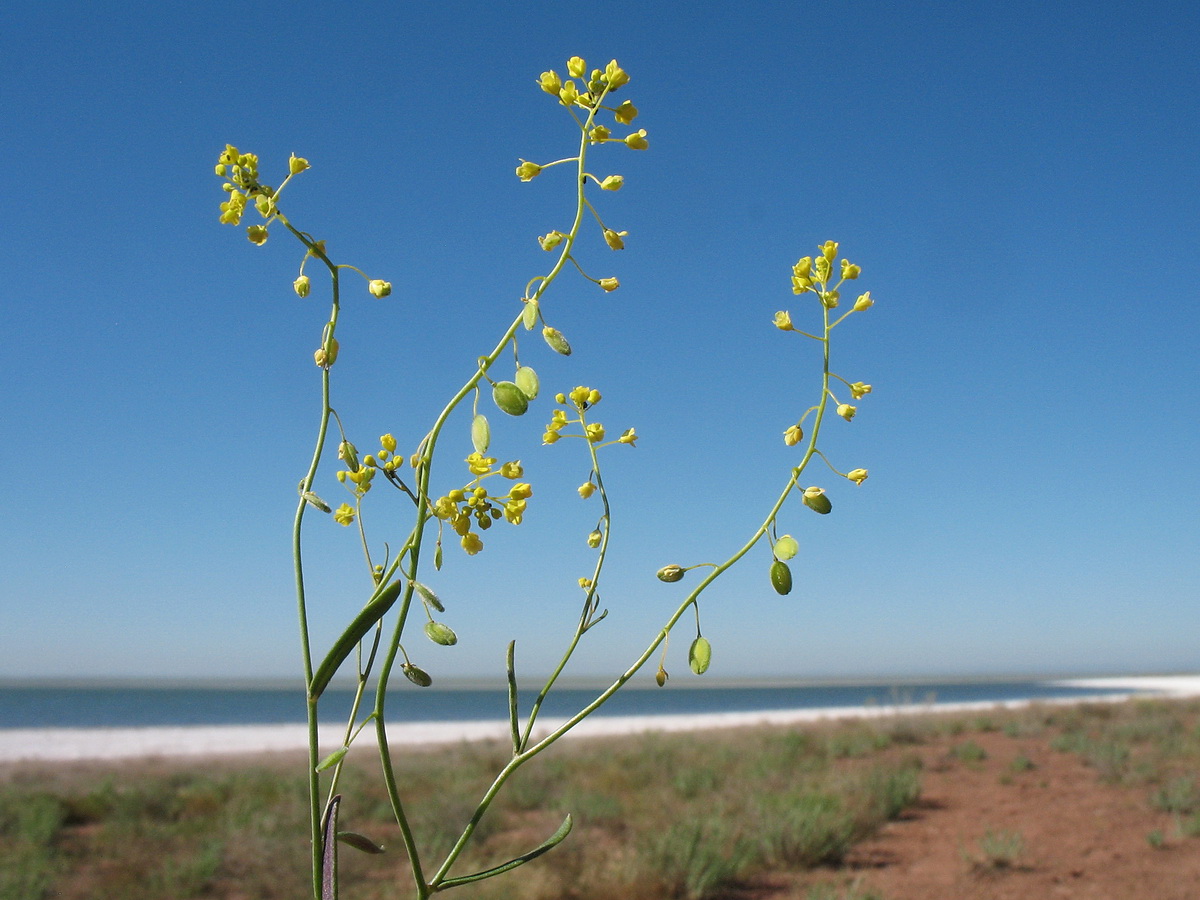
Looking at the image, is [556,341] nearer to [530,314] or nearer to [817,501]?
[530,314]

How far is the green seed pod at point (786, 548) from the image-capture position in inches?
30.2

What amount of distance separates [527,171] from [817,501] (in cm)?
39

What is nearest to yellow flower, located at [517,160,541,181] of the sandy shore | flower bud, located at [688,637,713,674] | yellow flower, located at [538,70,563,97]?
yellow flower, located at [538,70,563,97]

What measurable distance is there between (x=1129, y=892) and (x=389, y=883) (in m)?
4.93

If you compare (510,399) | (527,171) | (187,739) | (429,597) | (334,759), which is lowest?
(187,739)

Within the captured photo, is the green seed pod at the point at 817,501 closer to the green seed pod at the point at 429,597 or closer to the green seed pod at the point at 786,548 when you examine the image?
the green seed pod at the point at 786,548

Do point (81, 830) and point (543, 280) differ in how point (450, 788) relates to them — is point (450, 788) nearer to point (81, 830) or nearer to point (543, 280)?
point (81, 830)

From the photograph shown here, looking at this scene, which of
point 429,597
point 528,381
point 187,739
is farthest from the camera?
point 187,739

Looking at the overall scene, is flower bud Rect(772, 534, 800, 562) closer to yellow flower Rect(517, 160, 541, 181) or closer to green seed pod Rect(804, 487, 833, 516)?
green seed pod Rect(804, 487, 833, 516)

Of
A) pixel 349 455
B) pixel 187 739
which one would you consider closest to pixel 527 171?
pixel 349 455

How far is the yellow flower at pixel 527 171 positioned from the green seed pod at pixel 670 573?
0.37 m

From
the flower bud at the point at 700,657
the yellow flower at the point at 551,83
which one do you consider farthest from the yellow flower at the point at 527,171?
the flower bud at the point at 700,657

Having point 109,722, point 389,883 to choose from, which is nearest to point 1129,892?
point 389,883

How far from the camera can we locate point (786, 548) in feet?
2.53
